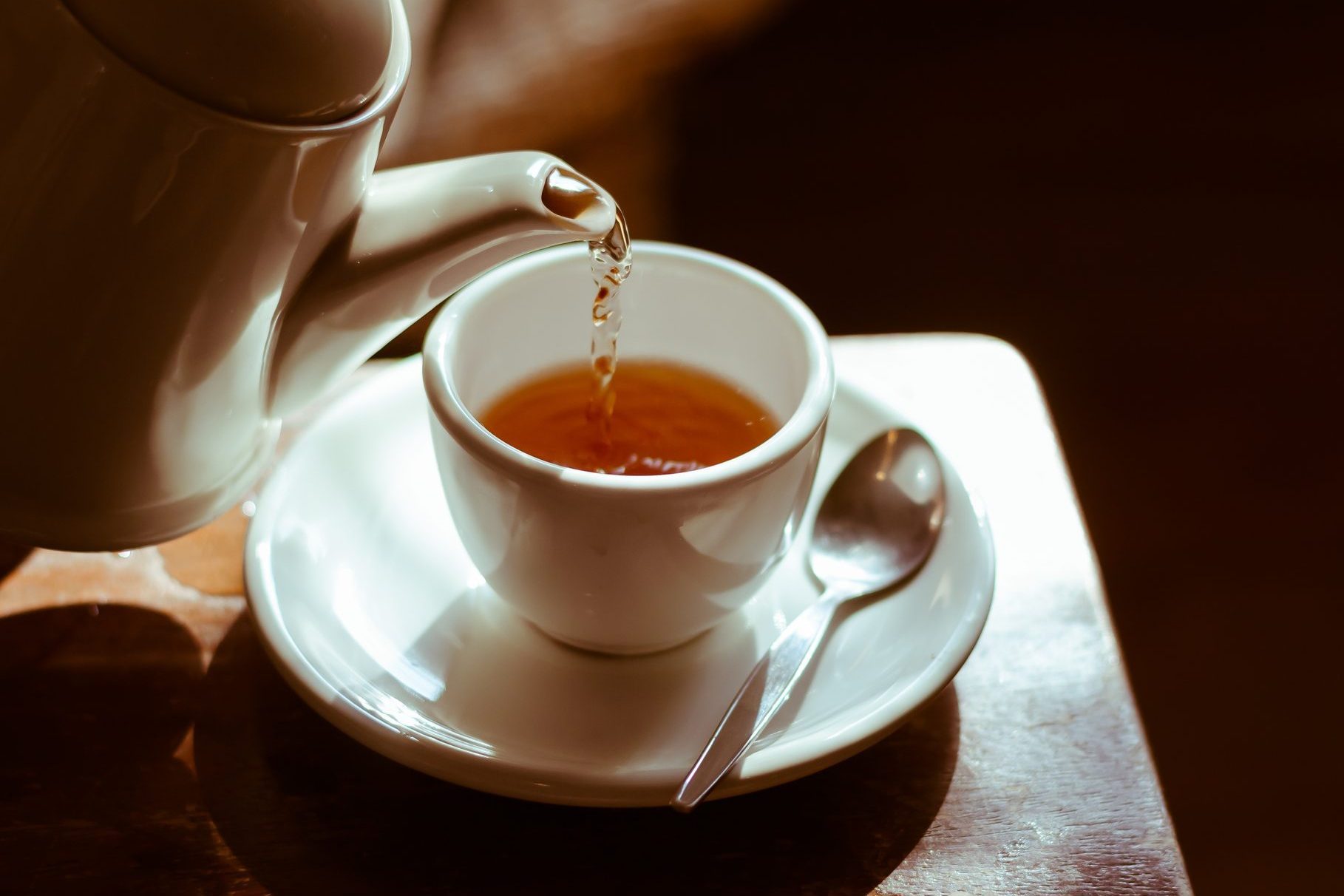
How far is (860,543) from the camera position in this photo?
2.41 feet

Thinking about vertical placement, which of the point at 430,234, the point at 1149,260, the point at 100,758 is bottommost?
the point at 1149,260

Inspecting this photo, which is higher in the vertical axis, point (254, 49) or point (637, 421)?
point (254, 49)

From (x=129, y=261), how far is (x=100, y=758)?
281mm

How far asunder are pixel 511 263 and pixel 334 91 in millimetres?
232

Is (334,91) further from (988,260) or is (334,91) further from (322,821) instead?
(988,260)

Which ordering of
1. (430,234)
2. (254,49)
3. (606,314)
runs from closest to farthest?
(254,49) < (430,234) < (606,314)

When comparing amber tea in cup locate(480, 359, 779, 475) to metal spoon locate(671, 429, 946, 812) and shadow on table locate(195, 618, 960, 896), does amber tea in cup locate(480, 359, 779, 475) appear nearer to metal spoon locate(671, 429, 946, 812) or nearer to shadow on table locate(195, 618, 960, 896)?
metal spoon locate(671, 429, 946, 812)

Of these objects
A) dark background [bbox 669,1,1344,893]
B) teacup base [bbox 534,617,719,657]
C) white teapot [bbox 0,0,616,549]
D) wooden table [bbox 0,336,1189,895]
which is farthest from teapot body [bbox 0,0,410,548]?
dark background [bbox 669,1,1344,893]

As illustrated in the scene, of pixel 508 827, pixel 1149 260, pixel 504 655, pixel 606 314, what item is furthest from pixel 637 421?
pixel 1149 260

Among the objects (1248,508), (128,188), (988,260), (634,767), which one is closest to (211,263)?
(128,188)

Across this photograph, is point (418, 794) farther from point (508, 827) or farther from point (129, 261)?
point (129, 261)

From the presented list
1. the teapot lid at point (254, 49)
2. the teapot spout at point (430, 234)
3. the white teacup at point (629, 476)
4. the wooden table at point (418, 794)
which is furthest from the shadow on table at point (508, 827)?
the teapot lid at point (254, 49)

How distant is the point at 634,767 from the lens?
554 millimetres

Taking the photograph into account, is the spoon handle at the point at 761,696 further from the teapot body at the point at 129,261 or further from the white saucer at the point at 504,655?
the teapot body at the point at 129,261
